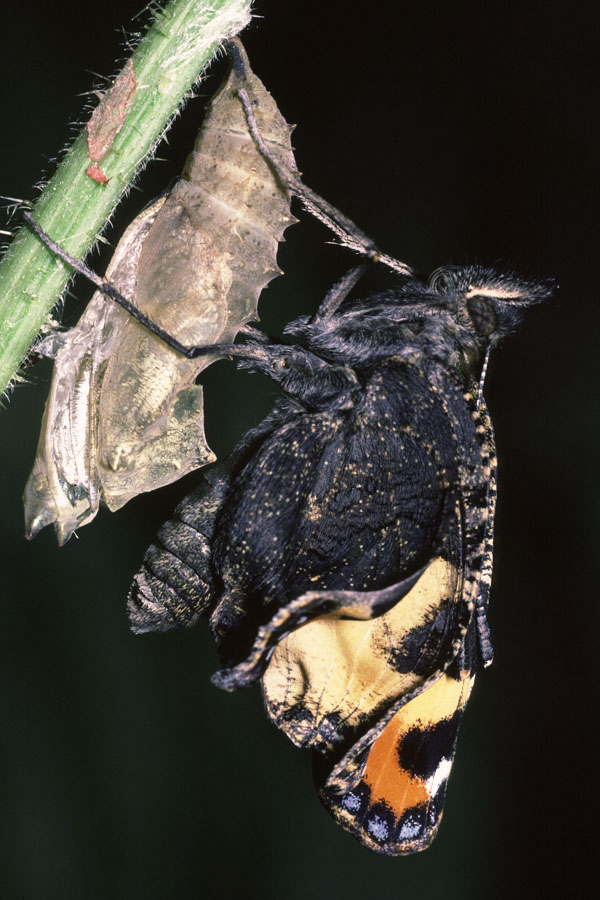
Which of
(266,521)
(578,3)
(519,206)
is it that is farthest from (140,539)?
(578,3)

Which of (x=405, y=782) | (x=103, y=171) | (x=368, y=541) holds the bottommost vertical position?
(x=405, y=782)

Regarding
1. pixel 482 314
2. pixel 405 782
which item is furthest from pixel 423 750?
pixel 482 314

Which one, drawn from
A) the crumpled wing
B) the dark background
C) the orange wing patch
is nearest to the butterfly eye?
the crumpled wing

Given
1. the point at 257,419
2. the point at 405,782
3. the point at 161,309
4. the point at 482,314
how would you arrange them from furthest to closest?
the point at 257,419
the point at 482,314
the point at 161,309
the point at 405,782

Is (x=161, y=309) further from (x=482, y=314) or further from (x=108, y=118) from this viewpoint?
(x=482, y=314)

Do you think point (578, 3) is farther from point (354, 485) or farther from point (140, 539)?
point (140, 539)
